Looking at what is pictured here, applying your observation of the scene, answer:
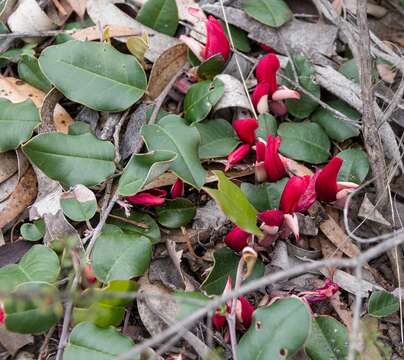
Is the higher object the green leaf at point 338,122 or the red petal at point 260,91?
A: the red petal at point 260,91

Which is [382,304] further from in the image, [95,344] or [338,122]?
[95,344]

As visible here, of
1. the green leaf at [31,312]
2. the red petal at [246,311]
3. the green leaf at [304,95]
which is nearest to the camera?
the green leaf at [31,312]

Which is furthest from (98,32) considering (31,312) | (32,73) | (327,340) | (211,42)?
(327,340)

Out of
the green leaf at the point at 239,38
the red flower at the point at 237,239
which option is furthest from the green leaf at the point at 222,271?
the green leaf at the point at 239,38

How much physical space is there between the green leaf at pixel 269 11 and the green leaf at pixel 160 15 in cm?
25

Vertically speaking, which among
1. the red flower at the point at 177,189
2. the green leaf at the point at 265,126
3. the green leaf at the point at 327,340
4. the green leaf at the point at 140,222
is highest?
the green leaf at the point at 265,126

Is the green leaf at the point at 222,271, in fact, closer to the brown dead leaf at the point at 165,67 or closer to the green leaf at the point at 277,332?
the green leaf at the point at 277,332

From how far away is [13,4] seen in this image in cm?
229

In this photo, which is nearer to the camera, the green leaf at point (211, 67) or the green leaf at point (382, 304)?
the green leaf at point (382, 304)

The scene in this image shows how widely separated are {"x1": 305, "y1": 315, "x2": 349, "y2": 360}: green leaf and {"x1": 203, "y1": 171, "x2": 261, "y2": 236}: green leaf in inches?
11.6

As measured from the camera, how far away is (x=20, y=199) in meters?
1.92

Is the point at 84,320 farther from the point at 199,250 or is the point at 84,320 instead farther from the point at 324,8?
the point at 324,8

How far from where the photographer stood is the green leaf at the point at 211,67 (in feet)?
6.77

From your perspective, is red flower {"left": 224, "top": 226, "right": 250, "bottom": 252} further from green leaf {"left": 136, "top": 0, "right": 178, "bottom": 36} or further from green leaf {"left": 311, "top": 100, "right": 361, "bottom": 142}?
green leaf {"left": 136, "top": 0, "right": 178, "bottom": 36}
